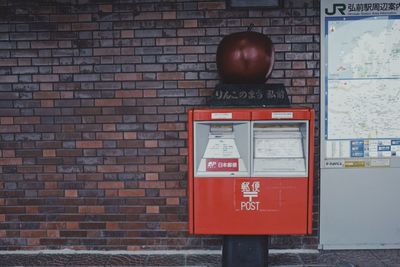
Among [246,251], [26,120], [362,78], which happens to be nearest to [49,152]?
[26,120]

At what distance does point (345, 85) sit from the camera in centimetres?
420

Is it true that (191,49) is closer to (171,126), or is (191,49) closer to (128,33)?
(128,33)

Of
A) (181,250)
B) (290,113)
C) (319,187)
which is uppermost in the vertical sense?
(290,113)

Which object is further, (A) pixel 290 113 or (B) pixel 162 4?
(B) pixel 162 4

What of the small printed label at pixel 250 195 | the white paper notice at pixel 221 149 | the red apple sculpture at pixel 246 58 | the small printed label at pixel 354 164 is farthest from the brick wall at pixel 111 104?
the small printed label at pixel 250 195

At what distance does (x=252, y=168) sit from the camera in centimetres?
313

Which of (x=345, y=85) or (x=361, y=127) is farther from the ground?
(x=345, y=85)

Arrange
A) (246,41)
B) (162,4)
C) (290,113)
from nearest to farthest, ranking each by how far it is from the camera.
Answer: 1. (290,113)
2. (246,41)
3. (162,4)

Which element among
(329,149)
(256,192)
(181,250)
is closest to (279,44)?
(329,149)

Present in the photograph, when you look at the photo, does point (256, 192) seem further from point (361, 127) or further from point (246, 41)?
point (361, 127)

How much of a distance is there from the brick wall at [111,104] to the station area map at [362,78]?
194 millimetres

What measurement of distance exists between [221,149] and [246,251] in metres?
0.91

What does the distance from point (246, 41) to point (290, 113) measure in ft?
2.25

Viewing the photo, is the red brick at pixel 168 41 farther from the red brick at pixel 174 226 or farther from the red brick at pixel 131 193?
the red brick at pixel 174 226
